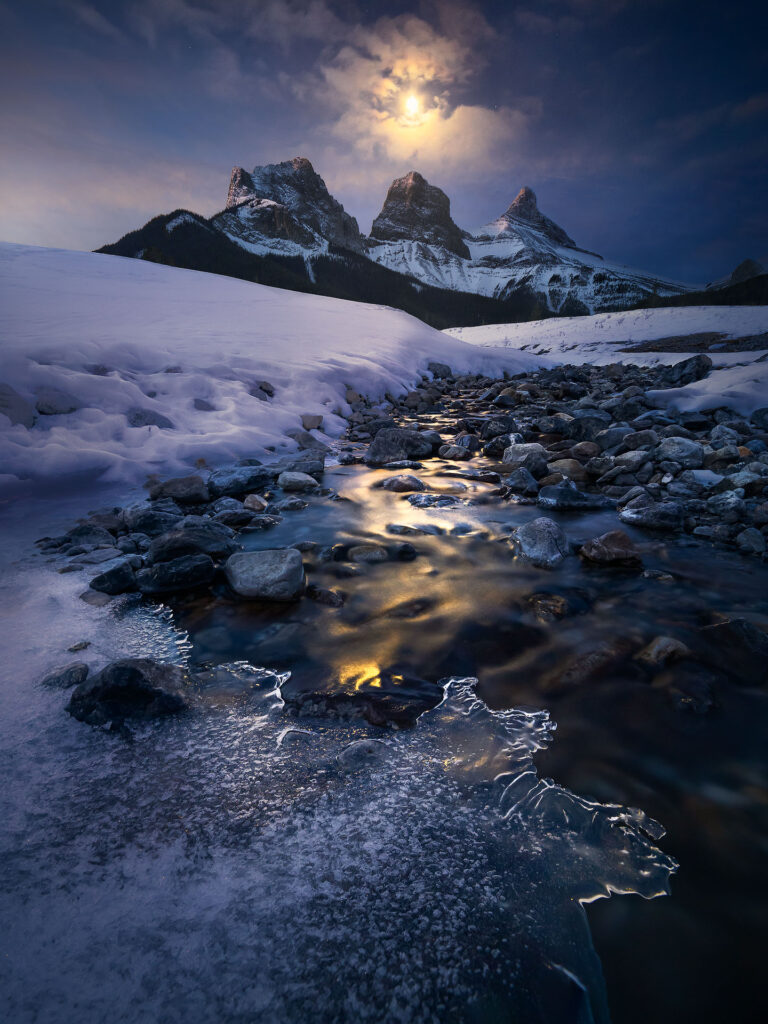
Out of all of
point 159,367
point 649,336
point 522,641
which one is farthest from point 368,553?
point 649,336

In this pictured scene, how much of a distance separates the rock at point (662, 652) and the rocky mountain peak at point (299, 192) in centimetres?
19520

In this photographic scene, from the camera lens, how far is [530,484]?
5.31 meters

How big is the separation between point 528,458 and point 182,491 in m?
4.50

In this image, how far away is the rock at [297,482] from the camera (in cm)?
539

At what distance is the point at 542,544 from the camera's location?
3.57 m

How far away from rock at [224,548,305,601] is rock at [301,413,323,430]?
5180 millimetres

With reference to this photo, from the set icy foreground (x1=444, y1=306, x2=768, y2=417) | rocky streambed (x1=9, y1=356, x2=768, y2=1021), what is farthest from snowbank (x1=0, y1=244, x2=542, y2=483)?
icy foreground (x1=444, y1=306, x2=768, y2=417)

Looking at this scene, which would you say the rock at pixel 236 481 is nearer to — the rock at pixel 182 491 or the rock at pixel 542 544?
the rock at pixel 182 491

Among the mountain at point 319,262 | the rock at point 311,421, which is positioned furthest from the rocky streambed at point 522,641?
the mountain at point 319,262

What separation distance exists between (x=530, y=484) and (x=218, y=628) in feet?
13.0

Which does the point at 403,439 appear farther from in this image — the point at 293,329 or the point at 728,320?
the point at 728,320

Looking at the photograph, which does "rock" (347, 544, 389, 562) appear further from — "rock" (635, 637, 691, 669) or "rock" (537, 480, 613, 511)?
"rock" (537, 480, 613, 511)

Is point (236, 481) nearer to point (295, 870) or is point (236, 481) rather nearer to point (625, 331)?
point (295, 870)

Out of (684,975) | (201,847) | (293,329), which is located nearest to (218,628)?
(201,847)
